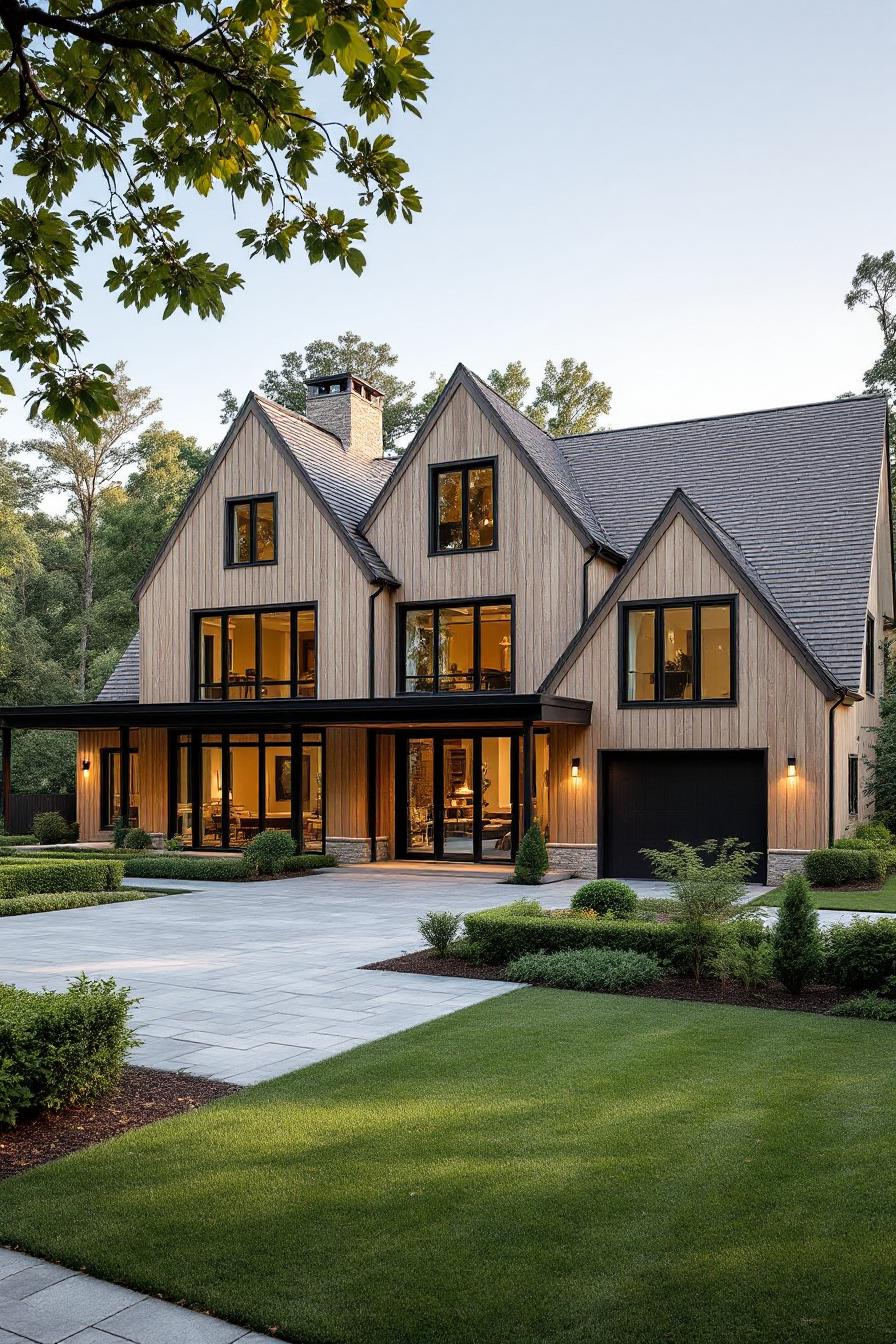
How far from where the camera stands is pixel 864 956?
9.67 m

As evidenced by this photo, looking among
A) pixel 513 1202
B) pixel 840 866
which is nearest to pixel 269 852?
pixel 840 866

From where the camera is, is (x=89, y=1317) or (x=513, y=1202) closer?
(x=89, y=1317)

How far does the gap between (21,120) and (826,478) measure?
2083 cm

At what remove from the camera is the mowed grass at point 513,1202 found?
13.2ft

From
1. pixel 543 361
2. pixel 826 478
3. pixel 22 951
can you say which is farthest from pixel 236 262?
pixel 543 361

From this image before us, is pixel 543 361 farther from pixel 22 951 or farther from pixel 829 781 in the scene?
pixel 22 951

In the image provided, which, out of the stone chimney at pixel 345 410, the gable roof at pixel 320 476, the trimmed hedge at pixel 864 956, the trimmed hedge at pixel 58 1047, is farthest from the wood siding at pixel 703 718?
the trimmed hedge at pixel 58 1047

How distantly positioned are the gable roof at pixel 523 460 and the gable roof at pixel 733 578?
5.89 ft

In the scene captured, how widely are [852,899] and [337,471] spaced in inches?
633

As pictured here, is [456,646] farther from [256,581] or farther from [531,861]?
[531,861]

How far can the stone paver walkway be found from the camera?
389 centimetres

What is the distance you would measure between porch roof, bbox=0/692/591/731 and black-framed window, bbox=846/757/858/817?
215 inches

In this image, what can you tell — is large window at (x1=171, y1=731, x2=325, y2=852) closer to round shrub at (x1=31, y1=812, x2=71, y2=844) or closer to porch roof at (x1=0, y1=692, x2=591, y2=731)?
porch roof at (x1=0, y1=692, x2=591, y2=731)

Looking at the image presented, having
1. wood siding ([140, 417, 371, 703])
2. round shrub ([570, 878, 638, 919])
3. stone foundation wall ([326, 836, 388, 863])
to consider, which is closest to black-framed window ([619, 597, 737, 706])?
wood siding ([140, 417, 371, 703])
